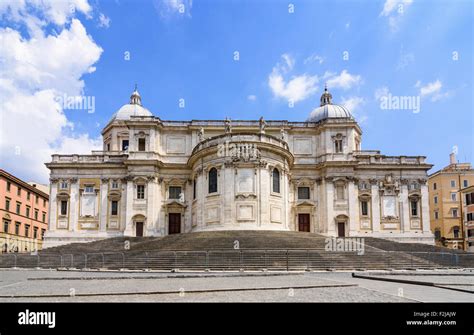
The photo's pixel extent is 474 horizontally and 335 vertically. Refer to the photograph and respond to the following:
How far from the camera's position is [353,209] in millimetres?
49281

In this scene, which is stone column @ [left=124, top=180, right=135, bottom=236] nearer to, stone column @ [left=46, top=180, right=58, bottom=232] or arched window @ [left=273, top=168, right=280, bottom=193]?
stone column @ [left=46, top=180, right=58, bottom=232]

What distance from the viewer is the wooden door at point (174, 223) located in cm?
4969

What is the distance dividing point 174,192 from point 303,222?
15940 mm

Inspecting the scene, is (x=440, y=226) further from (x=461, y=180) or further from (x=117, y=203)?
(x=117, y=203)

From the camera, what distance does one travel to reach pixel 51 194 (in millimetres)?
49000

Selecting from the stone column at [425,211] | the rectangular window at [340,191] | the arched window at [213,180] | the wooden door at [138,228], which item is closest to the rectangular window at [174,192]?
the wooden door at [138,228]

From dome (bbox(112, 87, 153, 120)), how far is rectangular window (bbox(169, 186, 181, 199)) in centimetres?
1415

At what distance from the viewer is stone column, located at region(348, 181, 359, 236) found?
48875mm

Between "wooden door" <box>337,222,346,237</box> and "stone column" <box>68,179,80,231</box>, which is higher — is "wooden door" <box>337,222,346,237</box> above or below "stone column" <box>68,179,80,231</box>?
below

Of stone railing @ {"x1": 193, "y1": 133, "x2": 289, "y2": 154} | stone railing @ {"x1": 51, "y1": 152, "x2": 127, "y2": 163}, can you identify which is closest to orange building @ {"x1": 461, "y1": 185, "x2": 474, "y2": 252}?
stone railing @ {"x1": 193, "y1": 133, "x2": 289, "y2": 154}

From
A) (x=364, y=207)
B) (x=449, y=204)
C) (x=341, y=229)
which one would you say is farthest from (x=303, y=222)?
(x=449, y=204)

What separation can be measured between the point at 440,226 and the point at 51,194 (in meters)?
54.5

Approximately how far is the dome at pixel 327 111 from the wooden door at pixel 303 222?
14685mm

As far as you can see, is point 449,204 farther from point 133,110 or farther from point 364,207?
point 133,110
